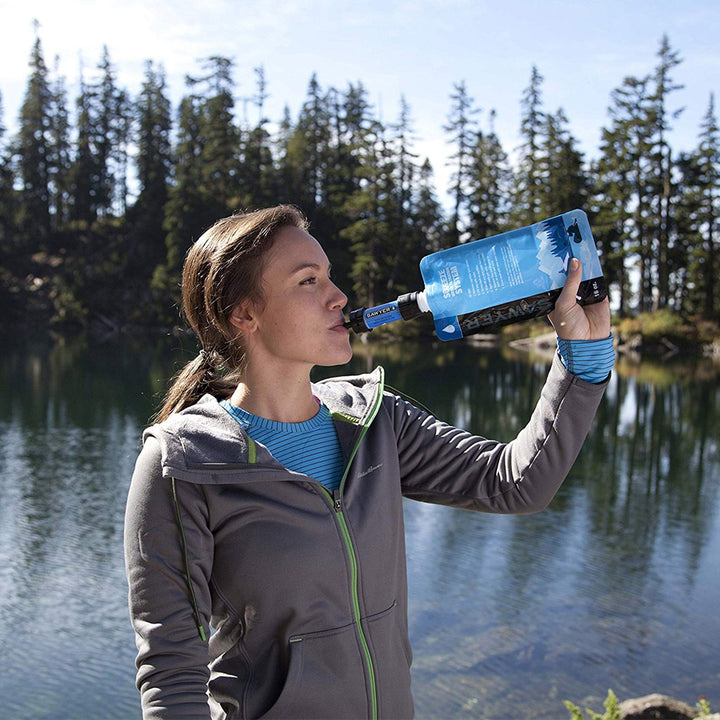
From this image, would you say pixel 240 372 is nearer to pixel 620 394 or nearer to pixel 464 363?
pixel 620 394

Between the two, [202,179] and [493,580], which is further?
[202,179]

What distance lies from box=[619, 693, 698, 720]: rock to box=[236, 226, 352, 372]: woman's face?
4277mm

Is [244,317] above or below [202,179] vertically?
below

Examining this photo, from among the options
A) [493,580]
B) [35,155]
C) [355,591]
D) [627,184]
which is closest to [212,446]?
[355,591]

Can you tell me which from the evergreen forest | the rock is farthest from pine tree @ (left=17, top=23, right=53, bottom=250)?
the rock

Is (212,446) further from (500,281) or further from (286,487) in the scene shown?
(500,281)

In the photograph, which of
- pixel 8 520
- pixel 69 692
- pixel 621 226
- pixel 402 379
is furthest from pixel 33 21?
pixel 69 692

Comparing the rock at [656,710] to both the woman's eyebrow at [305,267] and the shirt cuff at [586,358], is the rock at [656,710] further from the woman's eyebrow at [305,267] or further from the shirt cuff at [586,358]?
the woman's eyebrow at [305,267]

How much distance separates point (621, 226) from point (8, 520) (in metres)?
30.4

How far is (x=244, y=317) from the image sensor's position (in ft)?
5.87

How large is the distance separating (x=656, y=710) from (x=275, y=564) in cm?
449

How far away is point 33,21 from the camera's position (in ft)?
147

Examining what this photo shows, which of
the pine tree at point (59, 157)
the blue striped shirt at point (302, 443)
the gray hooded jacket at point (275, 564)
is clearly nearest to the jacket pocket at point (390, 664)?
the gray hooded jacket at point (275, 564)

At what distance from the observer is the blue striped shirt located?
1.69 metres
